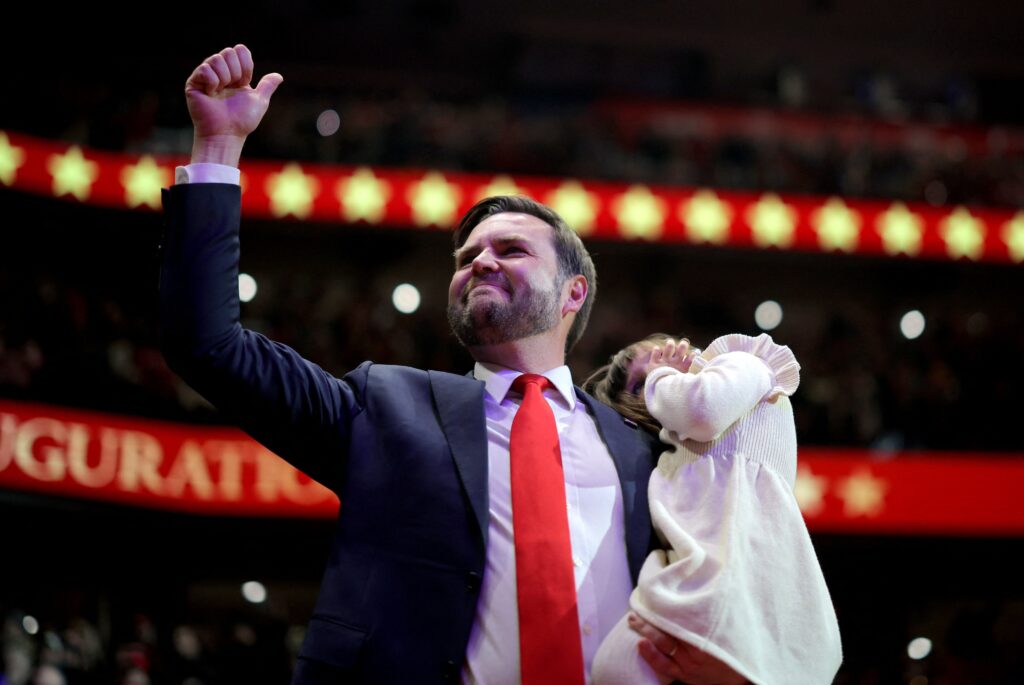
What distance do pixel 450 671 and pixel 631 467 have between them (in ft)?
1.86

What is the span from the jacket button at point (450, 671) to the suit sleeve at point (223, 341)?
0.50 m

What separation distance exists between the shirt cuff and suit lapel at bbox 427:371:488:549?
59 cm

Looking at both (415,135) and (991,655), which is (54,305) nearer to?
(415,135)

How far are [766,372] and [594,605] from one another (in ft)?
1.77

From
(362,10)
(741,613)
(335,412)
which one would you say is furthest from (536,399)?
(362,10)

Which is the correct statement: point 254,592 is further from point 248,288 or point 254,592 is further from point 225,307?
point 225,307

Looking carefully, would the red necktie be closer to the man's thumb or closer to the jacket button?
the jacket button

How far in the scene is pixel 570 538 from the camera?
2119mm

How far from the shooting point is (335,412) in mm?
2189

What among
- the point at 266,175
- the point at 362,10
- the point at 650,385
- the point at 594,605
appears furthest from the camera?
the point at 362,10

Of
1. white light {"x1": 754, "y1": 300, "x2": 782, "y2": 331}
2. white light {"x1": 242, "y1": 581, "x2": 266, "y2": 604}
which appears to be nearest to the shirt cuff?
white light {"x1": 242, "y1": 581, "x2": 266, "y2": 604}

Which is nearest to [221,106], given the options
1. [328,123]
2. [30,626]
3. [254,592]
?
[30,626]

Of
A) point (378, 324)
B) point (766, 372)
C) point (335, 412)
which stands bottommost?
point (378, 324)

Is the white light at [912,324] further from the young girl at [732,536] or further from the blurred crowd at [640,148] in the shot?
the young girl at [732,536]
